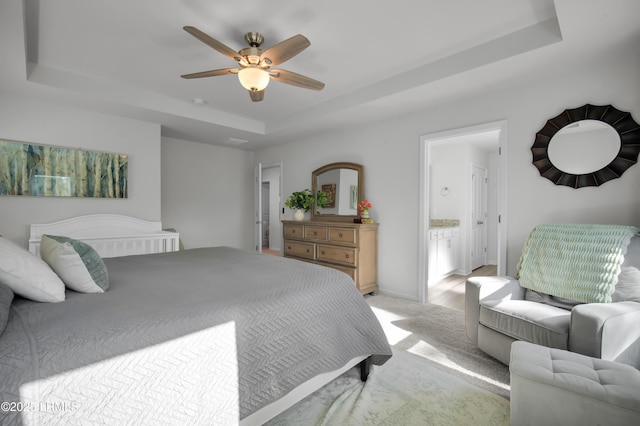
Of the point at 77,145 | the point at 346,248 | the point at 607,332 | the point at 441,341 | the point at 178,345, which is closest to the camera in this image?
the point at 178,345

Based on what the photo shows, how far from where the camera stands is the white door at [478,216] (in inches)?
224

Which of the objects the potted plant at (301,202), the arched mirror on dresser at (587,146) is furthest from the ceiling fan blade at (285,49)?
the potted plant at (301,202)

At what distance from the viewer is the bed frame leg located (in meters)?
1.96

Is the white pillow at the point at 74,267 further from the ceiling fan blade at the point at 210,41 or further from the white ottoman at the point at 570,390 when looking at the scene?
the white ottoman at the point at 570,390

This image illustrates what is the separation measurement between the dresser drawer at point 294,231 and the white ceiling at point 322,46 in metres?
1.80

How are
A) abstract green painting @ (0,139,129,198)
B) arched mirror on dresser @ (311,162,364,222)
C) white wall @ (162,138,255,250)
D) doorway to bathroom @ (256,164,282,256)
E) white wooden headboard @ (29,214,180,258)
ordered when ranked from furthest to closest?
1. doorway to bathroom @ (256,164,282,256)
2. white wall @ (162,138,255,250)
3. arched mirror on dresser @ (311,162,364,222)
4. white wooden headboard @ (29,214,180,258)
5. abstract green painting @ (0,139,129,198)

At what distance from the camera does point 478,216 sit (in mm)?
5957

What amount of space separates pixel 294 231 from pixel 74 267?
10.9 feet

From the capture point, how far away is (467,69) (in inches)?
103

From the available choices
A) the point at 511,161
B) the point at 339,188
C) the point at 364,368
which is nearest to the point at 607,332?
the point at 364,368

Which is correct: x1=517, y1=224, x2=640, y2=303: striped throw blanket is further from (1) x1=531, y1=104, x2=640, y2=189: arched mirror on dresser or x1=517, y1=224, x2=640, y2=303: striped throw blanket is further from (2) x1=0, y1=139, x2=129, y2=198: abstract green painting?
(2) x1=0, y1=139, x2=129, y2=198: abstract green painting

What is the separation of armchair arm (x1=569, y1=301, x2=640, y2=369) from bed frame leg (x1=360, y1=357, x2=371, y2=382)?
120 centimetres

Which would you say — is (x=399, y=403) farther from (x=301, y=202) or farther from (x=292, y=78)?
(x=301, y=202)

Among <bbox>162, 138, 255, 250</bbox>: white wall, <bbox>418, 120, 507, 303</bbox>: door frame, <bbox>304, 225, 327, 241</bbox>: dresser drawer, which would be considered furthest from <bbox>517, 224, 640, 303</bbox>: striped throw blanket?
<bbox>162, 138, 255, 250</bbox>: white wall
